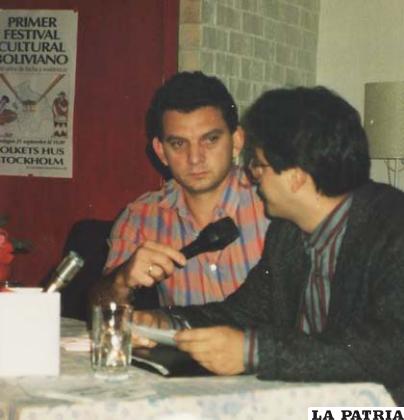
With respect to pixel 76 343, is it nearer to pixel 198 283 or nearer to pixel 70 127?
pixel 198 283

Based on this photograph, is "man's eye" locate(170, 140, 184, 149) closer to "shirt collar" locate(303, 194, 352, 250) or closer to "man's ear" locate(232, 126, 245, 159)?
"man's ear" locate(232, 126, 245, 159)

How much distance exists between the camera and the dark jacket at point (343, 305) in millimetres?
1729

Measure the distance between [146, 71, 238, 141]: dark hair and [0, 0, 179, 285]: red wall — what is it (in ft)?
3.05

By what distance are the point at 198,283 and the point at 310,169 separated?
0.64 meters

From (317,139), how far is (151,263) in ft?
1.56

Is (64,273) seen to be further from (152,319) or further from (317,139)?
(317,139)

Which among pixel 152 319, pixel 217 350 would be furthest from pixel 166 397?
pixel 152 319

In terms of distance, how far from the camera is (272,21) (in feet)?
13.2

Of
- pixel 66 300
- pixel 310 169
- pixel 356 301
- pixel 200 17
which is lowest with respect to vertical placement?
pixel 66 300

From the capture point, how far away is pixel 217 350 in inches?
68.0

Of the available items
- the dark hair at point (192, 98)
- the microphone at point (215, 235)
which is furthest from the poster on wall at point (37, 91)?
the microphone at point (215, 235)

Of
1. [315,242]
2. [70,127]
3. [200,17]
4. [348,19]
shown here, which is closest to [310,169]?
[315,242]

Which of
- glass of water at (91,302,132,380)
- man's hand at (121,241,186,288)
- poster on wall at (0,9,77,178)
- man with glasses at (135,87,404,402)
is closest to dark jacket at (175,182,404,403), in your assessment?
man with glasses at (135,87,404,402)

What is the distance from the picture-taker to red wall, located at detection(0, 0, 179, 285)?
3705mm
